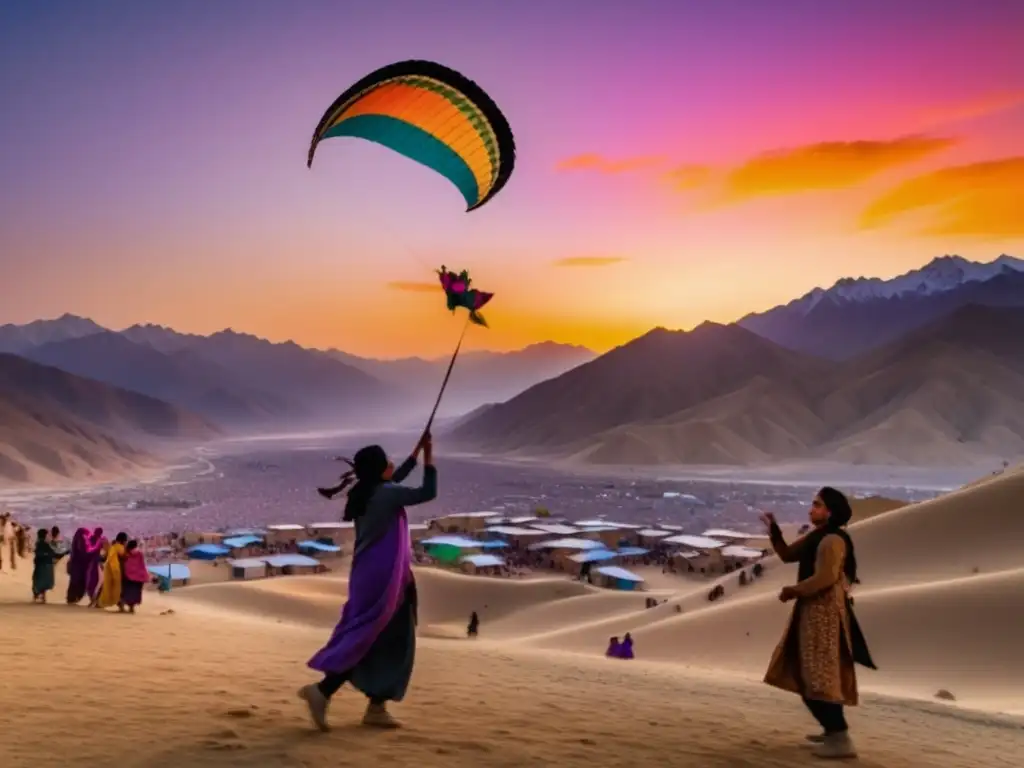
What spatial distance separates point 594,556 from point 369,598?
34744 millimetres

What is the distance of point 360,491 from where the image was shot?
5891 mm

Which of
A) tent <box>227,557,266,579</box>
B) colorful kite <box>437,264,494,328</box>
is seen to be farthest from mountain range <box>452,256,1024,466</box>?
colorful kite <box>437,264,494,328</box>

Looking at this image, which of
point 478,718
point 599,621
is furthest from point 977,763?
point 599,621

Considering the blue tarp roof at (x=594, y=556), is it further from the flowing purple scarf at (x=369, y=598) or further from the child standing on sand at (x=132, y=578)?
the flowing purple scarf at (x=369, y=598)

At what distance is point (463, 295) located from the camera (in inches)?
296

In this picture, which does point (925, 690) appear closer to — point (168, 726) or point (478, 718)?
point (478, 718)

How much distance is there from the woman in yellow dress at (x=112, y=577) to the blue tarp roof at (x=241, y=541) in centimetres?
3072

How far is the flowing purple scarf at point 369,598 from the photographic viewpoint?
563 cm

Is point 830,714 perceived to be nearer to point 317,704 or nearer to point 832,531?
point 832,531

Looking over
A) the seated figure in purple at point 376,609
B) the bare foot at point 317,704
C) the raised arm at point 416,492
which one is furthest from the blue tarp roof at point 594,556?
the raised arm at point 416,492

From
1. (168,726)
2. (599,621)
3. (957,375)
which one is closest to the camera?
(168,726)

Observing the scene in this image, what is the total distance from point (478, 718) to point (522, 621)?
863 inches

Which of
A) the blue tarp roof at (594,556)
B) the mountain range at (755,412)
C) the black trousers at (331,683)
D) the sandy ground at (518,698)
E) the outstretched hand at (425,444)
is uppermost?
the mountain range at (755,412)

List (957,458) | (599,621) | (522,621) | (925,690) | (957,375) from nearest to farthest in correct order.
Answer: (925,690) < (599,621) < (522,621) < (957,458) < (957,375)
